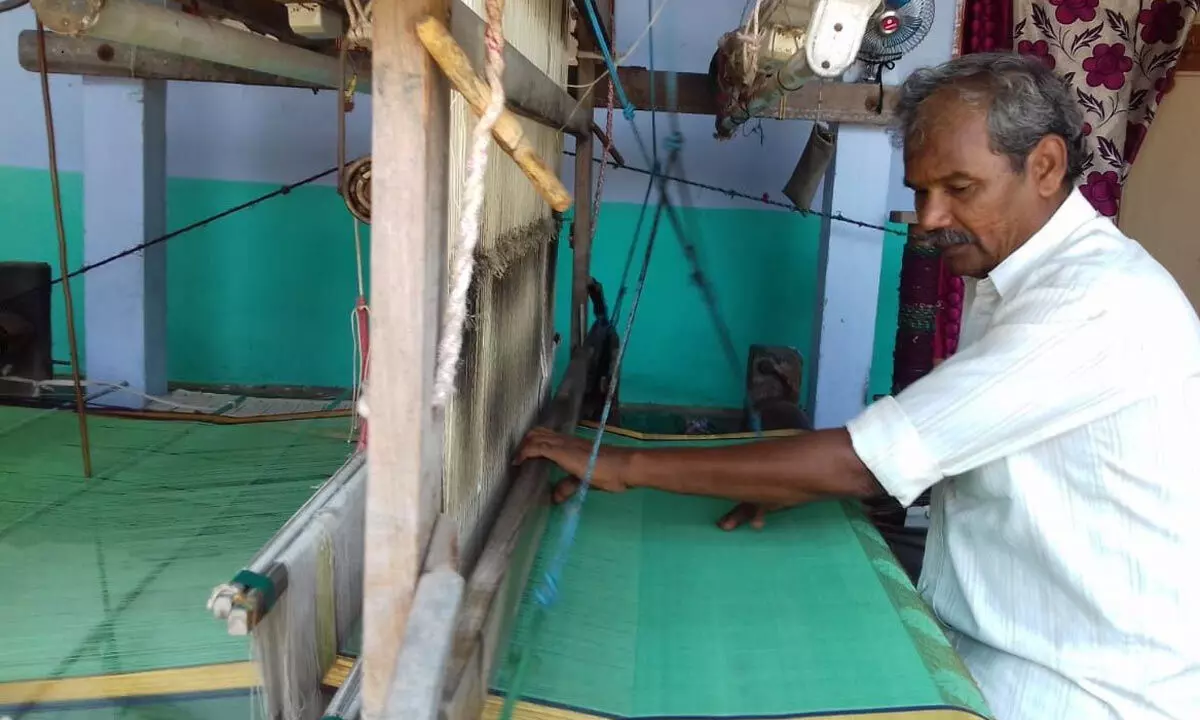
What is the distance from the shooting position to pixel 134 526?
185cm

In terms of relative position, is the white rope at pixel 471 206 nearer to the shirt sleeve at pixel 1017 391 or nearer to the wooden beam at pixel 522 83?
the wooden beam at pixel 522 83

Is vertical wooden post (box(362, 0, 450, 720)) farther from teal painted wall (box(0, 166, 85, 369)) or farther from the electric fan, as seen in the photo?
teal painted wall (box(0, 166, 85, 369))

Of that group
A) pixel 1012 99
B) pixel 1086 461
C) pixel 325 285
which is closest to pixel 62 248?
pixel 1012 99

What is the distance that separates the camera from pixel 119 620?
1.50 meters

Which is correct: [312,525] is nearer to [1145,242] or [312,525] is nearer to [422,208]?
[422,208]

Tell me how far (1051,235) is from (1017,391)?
293 millimetres

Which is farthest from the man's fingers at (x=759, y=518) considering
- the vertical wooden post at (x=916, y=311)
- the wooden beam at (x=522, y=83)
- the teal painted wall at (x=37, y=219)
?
the teal painted wall at (x=37, y=219)

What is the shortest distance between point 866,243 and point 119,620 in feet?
7.12

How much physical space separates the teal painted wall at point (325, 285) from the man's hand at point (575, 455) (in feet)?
8.12

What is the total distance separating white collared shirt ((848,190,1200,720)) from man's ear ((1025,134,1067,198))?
0.10 meters

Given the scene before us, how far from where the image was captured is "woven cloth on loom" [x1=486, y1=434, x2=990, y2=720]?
1085mm

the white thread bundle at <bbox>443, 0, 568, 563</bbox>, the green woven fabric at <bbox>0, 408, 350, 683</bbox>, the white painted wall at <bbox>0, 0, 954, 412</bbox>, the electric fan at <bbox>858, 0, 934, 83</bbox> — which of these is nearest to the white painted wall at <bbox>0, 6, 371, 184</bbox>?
the white painted wall at <bbox>0, 0, 954, 412</bbox>

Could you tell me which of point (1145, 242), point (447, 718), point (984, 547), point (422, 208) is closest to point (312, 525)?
point (447, 718)

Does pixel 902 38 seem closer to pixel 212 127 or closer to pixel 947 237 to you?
pixel 947 237
